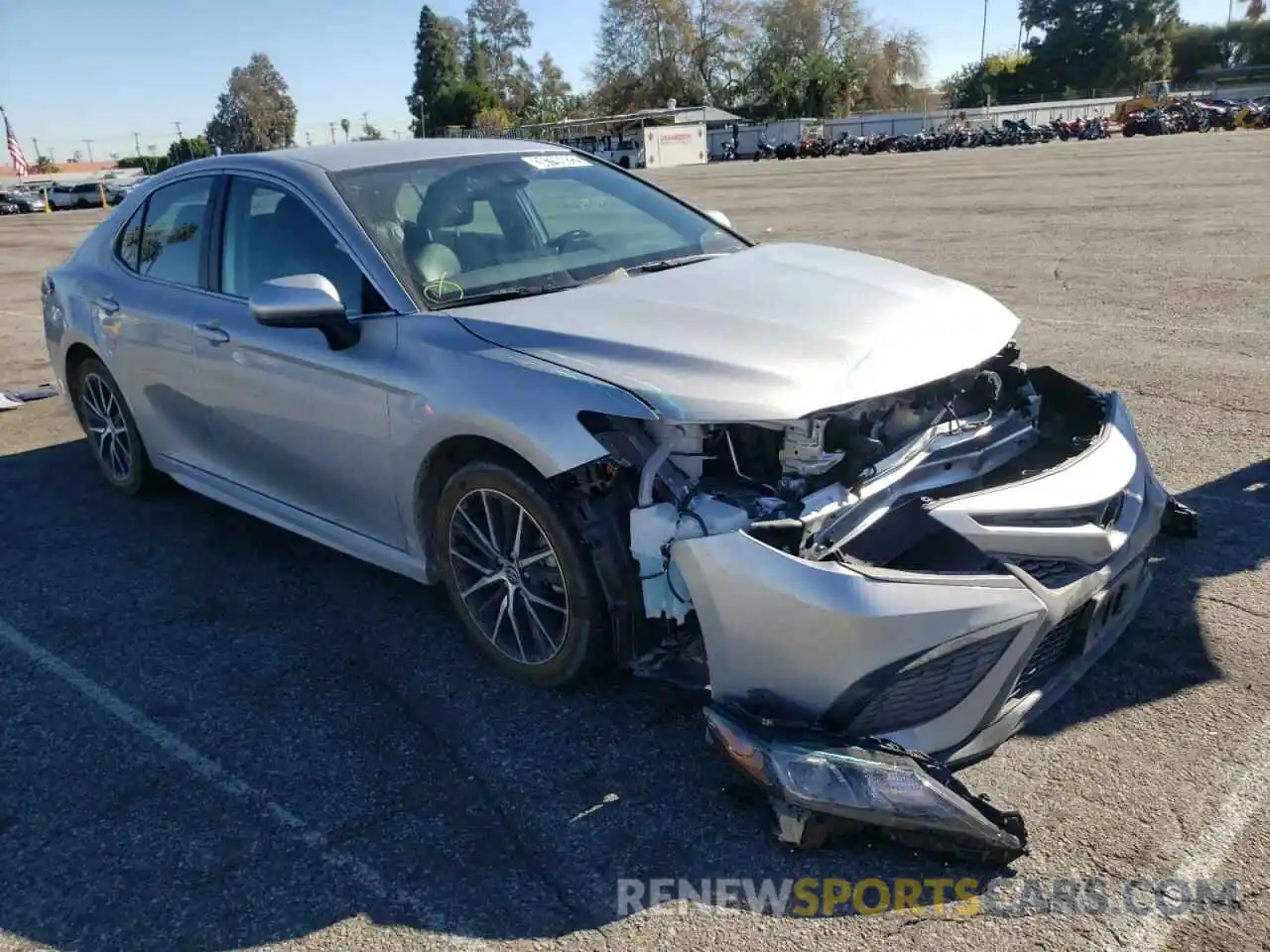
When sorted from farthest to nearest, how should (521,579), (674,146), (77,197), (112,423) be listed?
(674,146) → (77,197) → (112,423) → (521,579)

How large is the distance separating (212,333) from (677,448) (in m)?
Answer: 2.34

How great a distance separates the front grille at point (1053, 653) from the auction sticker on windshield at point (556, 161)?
2.88 m

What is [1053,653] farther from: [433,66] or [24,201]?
[433,66]

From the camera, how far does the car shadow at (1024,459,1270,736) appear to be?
3.29 meters

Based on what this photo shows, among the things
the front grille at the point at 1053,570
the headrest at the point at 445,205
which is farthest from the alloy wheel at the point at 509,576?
the front grille at the point at 1053,570

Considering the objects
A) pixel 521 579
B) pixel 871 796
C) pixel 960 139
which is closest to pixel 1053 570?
pixel 871 796

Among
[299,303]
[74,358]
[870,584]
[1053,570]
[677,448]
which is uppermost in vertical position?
[299,303]

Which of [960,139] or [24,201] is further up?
[960,139]

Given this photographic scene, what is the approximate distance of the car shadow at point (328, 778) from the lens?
2658 mm

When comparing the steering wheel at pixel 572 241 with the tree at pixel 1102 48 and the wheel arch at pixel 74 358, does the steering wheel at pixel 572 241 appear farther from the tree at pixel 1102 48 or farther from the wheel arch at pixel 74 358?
the tree at pixel 1102 48

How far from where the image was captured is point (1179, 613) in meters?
3.77

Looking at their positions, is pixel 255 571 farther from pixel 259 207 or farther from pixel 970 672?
pixel 970 672

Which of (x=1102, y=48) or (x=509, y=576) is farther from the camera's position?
(x=1102, y=48)

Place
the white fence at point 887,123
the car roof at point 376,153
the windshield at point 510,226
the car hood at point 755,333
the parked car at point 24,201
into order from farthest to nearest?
the white fence at point 887,123 < the parked car at point 24,201 < the car roof at point 376,153 < the windshield at point 510,226 < the car hood at point 755,333
